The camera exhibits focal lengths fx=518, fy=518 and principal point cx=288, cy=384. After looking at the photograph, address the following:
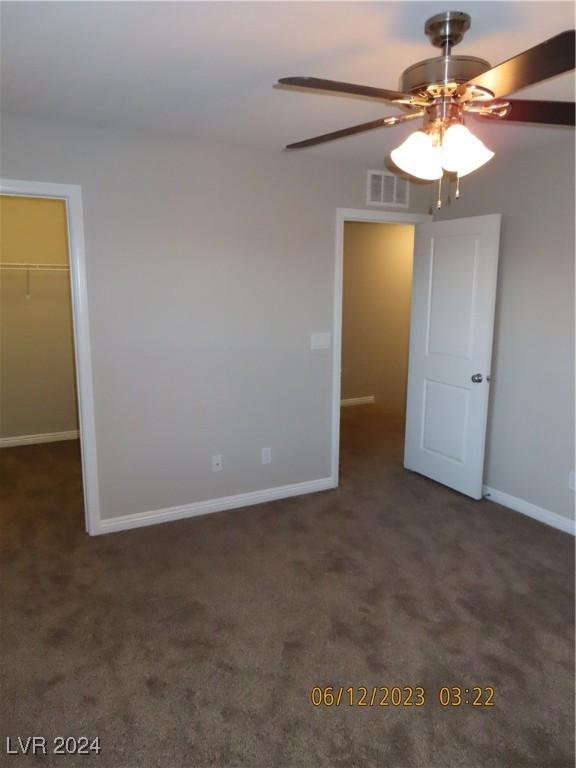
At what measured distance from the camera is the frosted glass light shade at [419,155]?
1.65 m

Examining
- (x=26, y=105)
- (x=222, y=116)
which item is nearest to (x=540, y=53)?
(x=222, y=116)

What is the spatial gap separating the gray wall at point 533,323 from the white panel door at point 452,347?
0.15 m

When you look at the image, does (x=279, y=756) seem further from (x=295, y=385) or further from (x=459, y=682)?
(x=295, y=385)

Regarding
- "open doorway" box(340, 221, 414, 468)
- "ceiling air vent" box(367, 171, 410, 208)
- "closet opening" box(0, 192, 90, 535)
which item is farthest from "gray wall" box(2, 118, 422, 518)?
"open doorway" box(340, 221, 414, 468)

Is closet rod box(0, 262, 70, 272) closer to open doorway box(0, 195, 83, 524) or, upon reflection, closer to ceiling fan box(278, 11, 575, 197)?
open doorway box(0, 195, 83, 524)

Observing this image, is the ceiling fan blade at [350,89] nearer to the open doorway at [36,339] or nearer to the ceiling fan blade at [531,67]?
the ceiling fan blade at [531,67]

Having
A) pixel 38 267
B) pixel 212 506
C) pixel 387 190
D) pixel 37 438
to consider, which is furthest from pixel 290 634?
pixel 38 267

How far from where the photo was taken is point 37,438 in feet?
16.5

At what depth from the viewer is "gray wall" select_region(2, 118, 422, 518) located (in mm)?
3000

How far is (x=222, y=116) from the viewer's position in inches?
105

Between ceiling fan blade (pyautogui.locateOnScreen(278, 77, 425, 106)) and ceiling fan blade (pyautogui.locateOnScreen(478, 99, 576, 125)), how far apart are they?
27 cm

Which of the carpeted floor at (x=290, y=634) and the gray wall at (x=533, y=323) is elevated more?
the gray wall at (x=533, y=323)

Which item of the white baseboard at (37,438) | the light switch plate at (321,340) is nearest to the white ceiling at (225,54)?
the light switch plate at (321,340)

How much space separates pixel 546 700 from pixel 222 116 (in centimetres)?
299
